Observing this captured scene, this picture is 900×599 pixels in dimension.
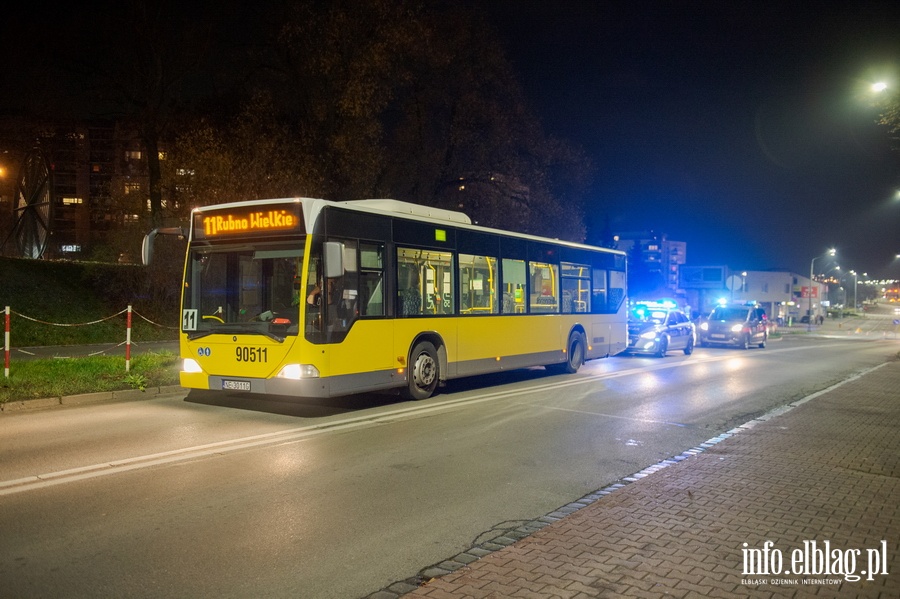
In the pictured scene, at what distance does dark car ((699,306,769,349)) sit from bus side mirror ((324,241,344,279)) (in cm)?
2670

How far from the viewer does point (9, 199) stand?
136 feet

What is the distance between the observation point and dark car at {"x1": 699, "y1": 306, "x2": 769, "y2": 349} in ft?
107

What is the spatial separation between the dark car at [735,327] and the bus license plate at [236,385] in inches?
1065

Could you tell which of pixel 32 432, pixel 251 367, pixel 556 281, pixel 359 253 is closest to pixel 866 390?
pixel 556 281

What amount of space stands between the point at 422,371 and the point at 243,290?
144 inches

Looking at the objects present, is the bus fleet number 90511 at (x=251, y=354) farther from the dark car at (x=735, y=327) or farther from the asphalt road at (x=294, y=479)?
the dark car at (x=735, y=327)

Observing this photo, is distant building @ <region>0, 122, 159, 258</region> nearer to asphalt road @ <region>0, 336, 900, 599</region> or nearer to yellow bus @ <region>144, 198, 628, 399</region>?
yellow bus @ <region>144, 198, 628, 399</region>

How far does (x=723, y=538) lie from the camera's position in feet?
17.4

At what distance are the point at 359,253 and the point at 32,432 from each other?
17.2ft

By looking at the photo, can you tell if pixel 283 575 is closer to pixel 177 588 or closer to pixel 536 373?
pixel 177 588

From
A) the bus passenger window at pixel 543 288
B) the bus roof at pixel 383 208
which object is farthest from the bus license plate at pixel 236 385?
the bus passenger window at pixel 543 288

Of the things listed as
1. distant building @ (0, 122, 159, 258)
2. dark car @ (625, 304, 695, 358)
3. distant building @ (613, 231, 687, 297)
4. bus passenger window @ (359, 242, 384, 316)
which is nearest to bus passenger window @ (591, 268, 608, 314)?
dark car @ (625, 304, 695, 358)

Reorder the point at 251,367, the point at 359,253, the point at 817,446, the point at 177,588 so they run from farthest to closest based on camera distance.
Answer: the point at 359,253, the point at 251,367, the point at 817,446, the point at 177,588

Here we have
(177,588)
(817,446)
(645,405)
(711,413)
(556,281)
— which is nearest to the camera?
(177,588)
